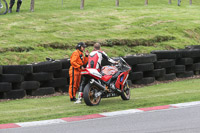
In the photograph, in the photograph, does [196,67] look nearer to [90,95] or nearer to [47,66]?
[47,66]

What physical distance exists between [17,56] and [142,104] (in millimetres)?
6432

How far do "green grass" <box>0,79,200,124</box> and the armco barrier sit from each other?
0.45 metres

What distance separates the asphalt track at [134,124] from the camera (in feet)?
27.6

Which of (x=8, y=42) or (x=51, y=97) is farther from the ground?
(x=8, y=42)

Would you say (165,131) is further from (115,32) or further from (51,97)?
(115,32)

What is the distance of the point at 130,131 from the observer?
27.2 ft

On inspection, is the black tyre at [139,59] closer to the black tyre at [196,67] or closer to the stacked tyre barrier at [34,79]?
the black tyre at [196,67]

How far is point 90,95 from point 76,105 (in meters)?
0.60

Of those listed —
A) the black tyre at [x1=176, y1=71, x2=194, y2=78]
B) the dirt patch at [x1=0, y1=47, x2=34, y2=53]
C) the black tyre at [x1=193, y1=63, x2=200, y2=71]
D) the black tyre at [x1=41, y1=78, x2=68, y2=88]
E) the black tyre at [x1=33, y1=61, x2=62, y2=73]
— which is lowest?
the black tyre at [x1=176, y1=71, x2=194, y2=78]

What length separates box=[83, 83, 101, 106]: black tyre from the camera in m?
11.4

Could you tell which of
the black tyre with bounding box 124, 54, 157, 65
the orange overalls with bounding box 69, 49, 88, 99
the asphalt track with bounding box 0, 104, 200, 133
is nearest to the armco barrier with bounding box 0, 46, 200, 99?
the black tyre with bounding box 124, 54, 157, 65

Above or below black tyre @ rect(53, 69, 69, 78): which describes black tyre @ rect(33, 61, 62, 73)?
above

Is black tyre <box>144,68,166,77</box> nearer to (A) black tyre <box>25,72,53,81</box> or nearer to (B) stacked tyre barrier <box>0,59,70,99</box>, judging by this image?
(B) stacked tyre barrier <box>0,59,70,99</box>

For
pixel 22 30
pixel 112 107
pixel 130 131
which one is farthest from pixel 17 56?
pixel 130 131
